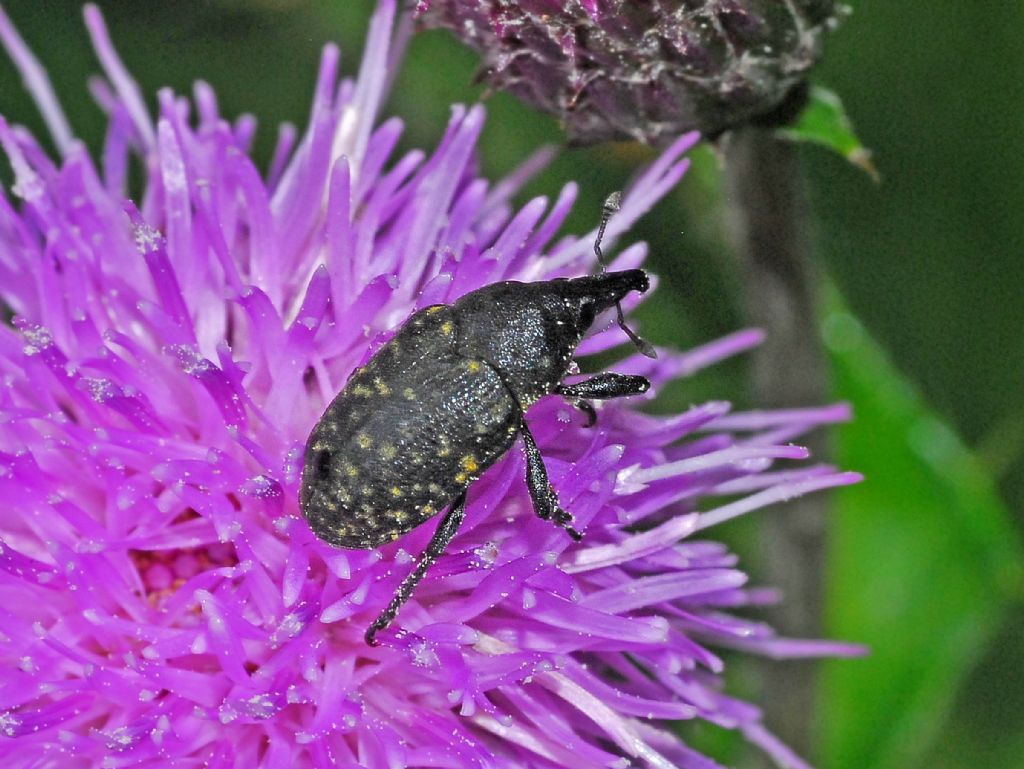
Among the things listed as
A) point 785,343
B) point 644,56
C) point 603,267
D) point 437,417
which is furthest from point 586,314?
point 785,343

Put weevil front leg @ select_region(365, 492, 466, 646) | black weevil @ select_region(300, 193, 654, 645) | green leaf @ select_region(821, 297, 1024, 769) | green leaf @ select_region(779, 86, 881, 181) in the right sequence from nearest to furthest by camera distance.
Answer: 1. black weevil @ select_region(300, 193, 654, 645)
2. weevil front leg @ select_region(365, 492, 466, 646)
3. green leaf @ select_region(779, 86, 881, 181)
4. green leaf @ select_region(821, 297, 1024, 769)

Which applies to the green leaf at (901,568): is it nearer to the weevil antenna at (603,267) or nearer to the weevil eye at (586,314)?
the weevil antenna at (603,267)

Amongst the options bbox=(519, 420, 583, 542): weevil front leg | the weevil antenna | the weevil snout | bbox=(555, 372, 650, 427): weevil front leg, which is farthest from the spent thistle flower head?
bbox=(519, 420, 583, 542): weevil front leg

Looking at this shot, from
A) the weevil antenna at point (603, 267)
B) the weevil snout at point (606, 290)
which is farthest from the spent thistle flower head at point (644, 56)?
the weevil snout at point (606, 290)

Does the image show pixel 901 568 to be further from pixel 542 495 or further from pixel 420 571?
pixel 420 571

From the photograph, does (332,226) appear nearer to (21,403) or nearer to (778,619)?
(21,403)

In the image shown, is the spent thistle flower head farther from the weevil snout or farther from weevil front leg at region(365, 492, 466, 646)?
weevil front leg at region(365, 492, 466, 646)
